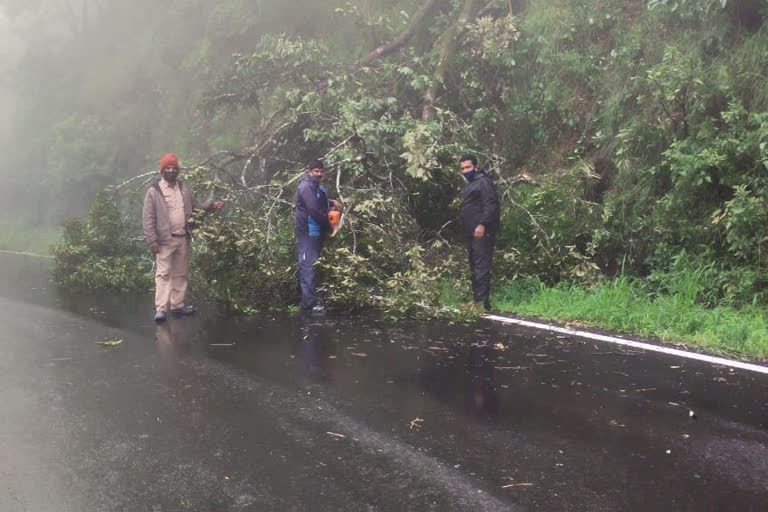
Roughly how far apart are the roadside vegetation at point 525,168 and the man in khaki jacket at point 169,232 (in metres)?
0.45

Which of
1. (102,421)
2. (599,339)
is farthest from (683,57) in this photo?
(102,421)

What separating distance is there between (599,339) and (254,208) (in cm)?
586

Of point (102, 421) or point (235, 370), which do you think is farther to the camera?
point (235, 370)

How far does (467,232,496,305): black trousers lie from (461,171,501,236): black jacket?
0.15m

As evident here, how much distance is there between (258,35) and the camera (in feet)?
68.5

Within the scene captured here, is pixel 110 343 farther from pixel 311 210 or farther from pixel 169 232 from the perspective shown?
pixel 311 210

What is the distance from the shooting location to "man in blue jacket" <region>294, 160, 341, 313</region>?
9562 millimetres

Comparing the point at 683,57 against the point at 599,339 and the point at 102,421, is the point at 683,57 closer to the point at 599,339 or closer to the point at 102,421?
the point at 599,339

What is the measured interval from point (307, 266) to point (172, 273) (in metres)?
1.77

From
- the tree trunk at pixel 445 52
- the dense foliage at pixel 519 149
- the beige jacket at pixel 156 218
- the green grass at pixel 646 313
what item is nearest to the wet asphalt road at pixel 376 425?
the green grass at pixel 646 313

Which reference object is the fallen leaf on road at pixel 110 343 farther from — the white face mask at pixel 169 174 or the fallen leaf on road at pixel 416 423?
the fallen leaf on road at pixel 416 423

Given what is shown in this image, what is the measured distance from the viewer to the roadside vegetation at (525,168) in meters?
8.66

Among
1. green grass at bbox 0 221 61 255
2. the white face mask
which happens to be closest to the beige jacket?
the white face mask

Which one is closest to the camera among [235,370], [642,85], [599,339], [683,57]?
[235,370]
